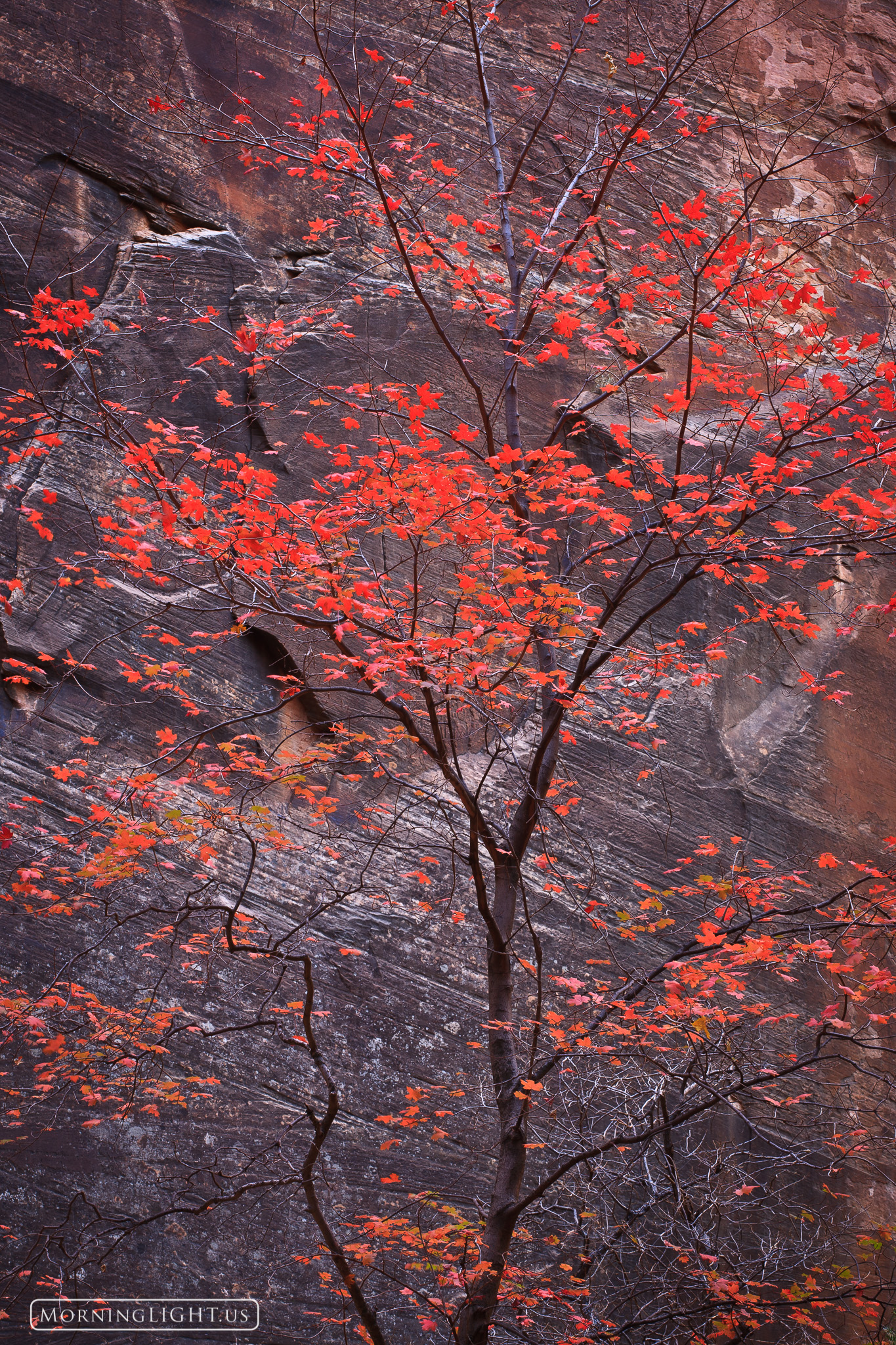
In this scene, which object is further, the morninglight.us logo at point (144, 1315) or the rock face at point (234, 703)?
the rock face at point (234, 703)

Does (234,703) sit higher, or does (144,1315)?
(234,703)

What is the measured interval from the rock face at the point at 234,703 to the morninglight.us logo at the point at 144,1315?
9cm

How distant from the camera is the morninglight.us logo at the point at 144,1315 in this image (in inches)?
255

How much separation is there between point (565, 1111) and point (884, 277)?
9455mm

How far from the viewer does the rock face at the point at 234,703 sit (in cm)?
702

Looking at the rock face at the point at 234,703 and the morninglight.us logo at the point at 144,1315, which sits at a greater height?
the rock face at the point at 234,703

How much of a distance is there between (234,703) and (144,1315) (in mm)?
4476

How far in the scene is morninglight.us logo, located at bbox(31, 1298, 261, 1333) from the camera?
6.47 metres

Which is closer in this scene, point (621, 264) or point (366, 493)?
point (366, 493)

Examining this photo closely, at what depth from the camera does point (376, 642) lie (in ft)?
18.9

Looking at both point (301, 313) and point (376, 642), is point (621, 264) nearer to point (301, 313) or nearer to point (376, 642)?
point (301, 313)

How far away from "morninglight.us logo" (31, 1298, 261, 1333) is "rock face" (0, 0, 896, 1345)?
0.29 ft

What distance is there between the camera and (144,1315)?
6707mm

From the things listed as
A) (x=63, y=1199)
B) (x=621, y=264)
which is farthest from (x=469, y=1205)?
(x=621, y=264)
